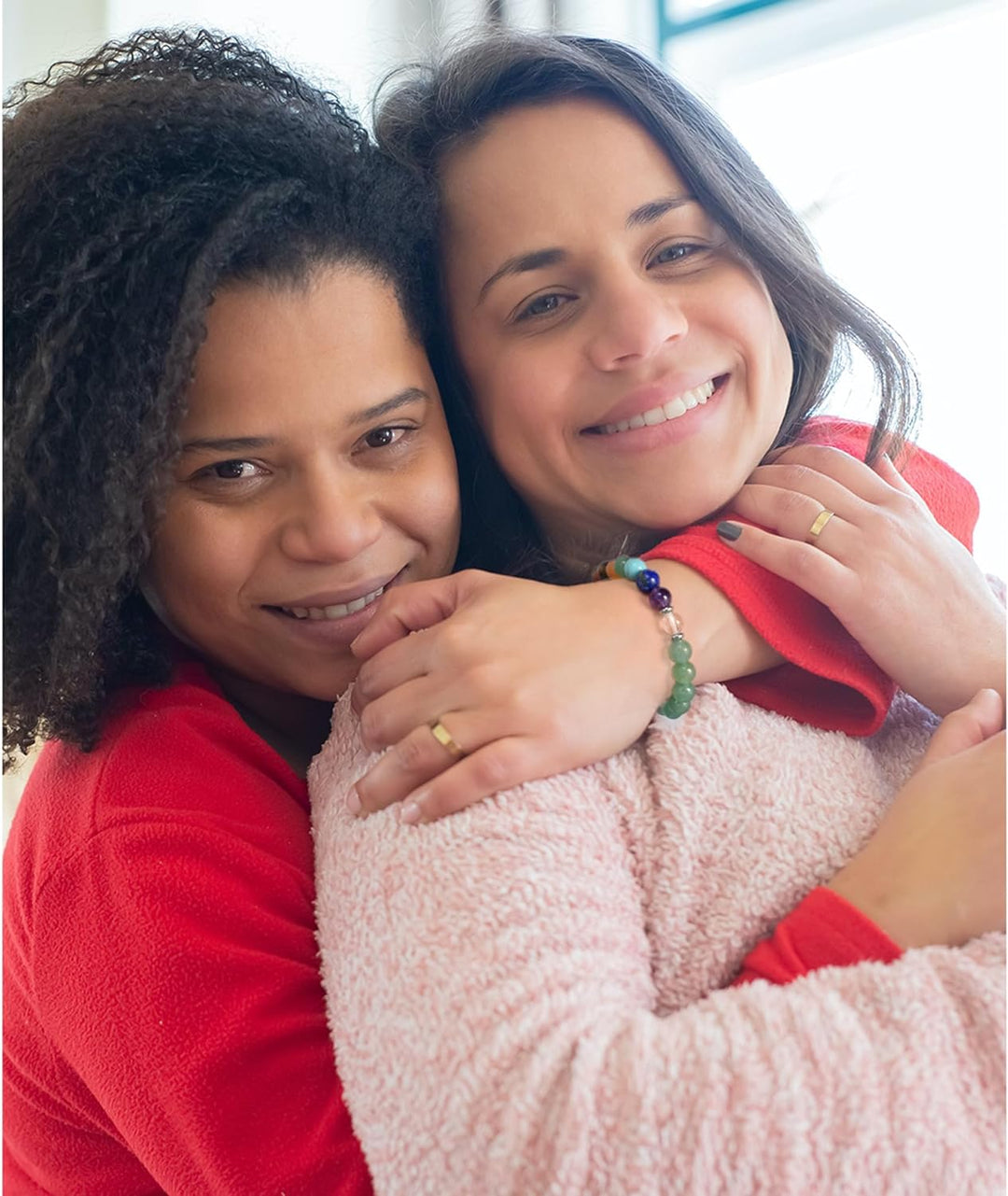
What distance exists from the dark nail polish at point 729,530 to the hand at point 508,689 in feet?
0.37

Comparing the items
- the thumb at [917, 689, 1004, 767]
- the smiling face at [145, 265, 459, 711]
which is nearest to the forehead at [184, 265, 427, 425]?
the smiling face at [145, 265, 459, 711]

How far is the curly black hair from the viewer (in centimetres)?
88

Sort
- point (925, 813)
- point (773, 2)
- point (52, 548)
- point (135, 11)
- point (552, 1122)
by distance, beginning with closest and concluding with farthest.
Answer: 1. point (552, 1122)
2. point (925, 813)
3. point (52, 548)
4. point (135, 11)
5. point (773, 2)

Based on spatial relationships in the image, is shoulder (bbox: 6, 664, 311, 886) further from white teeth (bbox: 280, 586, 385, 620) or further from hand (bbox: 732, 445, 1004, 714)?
hand (bbox: 732, 445, 1004, 714)

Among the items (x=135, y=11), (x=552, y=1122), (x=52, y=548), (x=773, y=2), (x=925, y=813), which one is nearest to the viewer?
(x=552, y=1122)

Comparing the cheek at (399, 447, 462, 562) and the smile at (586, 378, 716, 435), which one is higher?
the smile at (586, 378, 716, 435)

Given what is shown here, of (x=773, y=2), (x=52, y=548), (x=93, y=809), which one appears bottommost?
(x=93, y=809)

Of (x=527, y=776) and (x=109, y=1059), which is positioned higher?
(x=527, y=776)

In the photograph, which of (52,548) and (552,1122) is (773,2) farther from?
(552,1122)

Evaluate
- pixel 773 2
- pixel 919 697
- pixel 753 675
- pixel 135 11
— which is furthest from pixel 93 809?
pixel 773 2

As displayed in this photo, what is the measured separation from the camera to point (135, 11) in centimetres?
169

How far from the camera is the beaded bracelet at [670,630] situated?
0.86 metres

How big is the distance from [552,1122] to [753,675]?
0.41 meters

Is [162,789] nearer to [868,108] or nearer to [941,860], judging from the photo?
[941,860]
